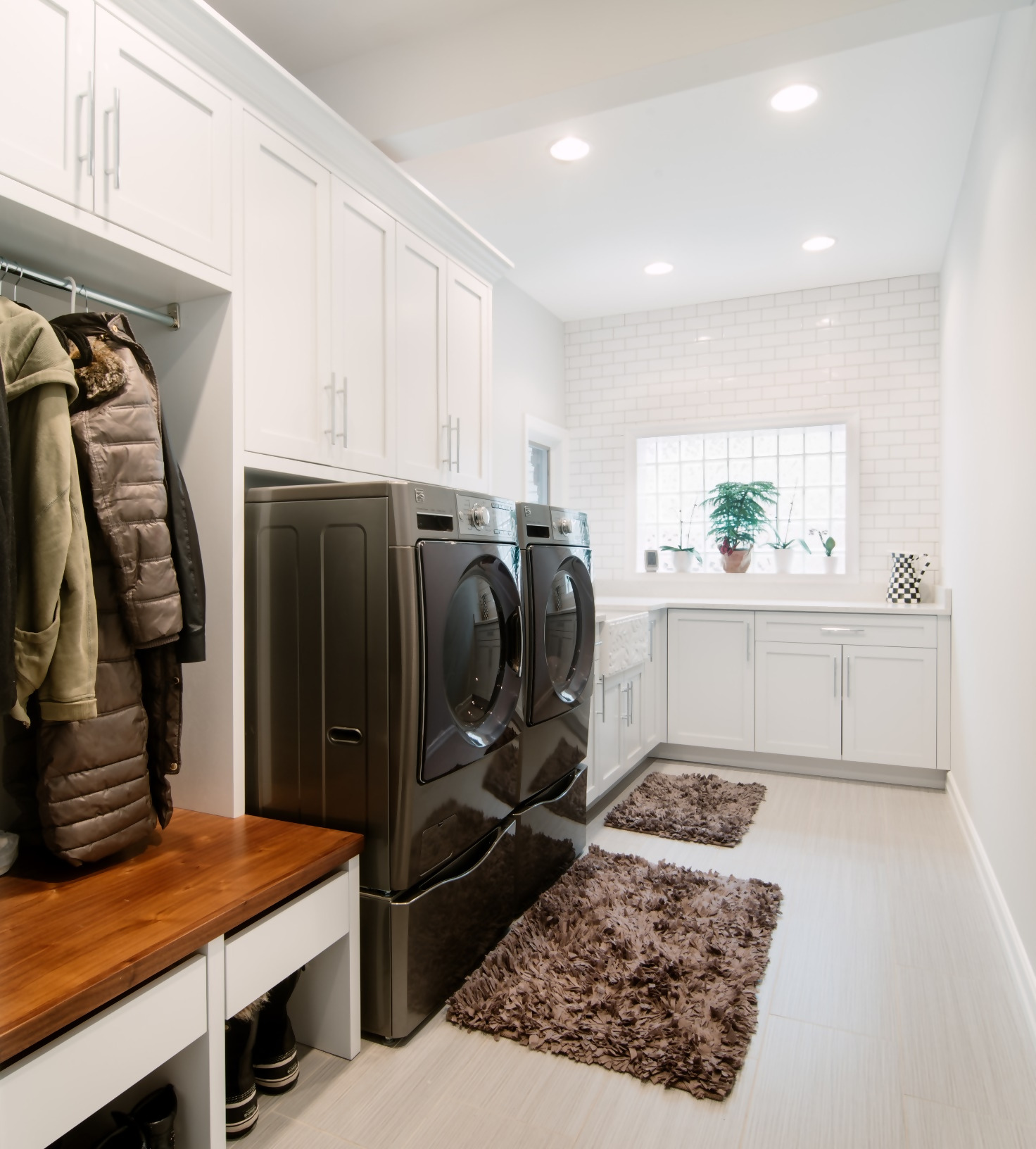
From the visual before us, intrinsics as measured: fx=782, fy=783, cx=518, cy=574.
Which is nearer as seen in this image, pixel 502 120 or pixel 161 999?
pixel 161 999

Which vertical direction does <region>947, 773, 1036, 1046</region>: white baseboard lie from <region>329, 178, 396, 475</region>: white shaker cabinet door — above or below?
below

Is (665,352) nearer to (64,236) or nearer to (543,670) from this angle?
(543,670)

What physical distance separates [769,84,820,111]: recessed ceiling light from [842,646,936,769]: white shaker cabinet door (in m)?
2.48

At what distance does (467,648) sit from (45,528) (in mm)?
984

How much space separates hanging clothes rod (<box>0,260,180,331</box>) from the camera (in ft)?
5.11

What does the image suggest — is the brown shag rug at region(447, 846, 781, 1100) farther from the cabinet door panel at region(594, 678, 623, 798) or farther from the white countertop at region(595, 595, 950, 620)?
the white countertop at region(595, 595, 950, 620)

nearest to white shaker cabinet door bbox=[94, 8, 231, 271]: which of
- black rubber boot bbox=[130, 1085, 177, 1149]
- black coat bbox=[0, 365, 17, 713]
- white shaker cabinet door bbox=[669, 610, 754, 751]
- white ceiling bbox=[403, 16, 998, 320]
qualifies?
black coat bbox=[0, 365, 17, 713]

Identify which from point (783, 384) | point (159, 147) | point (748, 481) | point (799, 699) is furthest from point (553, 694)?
point (783, 384)

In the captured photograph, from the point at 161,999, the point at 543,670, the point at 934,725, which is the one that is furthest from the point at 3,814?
the point at 934,725

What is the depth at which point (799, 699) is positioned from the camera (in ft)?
13.5

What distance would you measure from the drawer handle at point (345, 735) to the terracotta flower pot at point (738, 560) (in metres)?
3.64

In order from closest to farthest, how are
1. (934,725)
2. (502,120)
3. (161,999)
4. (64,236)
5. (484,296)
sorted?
(161,999) < (64,236) < (502,120) < (484,296) < (934,725)

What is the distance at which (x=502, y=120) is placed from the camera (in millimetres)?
2445

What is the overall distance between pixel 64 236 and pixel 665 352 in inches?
164
